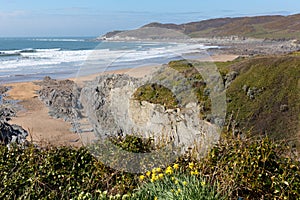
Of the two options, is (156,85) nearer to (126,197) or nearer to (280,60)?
(126,197)

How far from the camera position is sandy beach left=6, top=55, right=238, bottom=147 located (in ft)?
32.7

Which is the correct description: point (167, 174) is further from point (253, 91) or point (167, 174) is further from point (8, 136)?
point (253, 91)

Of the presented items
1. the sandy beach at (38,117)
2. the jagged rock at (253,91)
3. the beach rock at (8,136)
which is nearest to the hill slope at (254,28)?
the sandy beach at (38,117)

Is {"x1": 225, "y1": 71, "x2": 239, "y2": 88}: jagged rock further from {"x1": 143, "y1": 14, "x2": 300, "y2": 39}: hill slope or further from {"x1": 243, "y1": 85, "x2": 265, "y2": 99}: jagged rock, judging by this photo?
{"x1": 143, "y1": 14, "x2": 300, "y2": 39}: hill slope

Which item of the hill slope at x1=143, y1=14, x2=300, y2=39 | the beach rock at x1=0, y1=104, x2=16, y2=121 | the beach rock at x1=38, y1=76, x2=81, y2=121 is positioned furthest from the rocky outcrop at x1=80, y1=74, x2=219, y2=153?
the hill slope at x1=143, y1=14, x2=300, y2=39

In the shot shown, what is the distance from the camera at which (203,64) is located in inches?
222

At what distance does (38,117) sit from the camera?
659 inches

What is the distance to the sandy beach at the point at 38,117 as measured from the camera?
996cm

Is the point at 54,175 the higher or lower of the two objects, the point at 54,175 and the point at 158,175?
the lower

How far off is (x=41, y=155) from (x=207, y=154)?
201 centimetres

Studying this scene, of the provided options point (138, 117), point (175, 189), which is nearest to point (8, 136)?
point (138, 117)

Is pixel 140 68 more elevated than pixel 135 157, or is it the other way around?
pixel 140 68

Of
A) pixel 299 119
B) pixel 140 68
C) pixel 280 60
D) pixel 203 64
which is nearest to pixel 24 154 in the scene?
pixel 203 64

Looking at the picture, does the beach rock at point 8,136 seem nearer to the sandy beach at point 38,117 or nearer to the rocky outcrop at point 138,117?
the sandy beach at point 38,117
